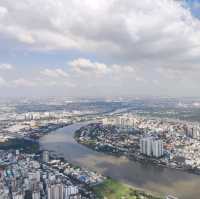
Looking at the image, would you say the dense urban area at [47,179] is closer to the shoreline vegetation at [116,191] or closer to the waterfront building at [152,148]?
the shoreline vegetation at [116,191]

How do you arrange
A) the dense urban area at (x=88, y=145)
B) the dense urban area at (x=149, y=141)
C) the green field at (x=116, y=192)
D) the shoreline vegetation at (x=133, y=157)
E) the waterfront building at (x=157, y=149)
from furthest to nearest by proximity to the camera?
the waterfront building at (x=157, y=149)
the dense urban area at (x=149, y=141)
the shoreline vegetation at (x=133, y=157)
the dense urban area at (x=88, y=145)
the green field at (x=116, y=192)

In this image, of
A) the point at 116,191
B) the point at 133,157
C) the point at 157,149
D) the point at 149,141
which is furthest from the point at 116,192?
the point at 149,141

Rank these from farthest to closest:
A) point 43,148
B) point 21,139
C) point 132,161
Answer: point 21,139 → point 43,148 → point 132,161

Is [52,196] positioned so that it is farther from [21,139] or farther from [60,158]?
[21,139]

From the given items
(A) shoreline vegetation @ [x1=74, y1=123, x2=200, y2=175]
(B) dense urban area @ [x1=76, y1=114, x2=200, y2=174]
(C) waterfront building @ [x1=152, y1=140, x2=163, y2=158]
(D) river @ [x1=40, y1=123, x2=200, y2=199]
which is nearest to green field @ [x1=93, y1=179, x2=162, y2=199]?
(D) river @ [x1=40, y1=123, x2=200, y2=199]

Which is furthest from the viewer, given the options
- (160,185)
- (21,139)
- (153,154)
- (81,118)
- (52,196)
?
(81,118)

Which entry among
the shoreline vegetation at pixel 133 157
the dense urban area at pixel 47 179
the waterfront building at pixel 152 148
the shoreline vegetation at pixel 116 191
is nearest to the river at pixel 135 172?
the shoreline vegetation at pixel 133 157

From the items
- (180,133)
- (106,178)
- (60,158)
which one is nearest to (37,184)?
(106,178)
